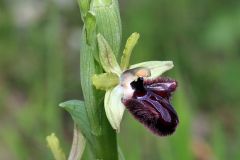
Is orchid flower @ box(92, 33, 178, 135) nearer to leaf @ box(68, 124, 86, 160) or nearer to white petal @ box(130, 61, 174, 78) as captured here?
white petal @ box(130, 61, 174, 78)

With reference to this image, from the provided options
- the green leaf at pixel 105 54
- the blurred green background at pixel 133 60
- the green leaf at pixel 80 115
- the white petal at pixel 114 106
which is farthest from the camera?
the blurred green background at pixel 133 60

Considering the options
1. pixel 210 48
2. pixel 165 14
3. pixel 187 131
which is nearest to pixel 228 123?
pixel 210 48

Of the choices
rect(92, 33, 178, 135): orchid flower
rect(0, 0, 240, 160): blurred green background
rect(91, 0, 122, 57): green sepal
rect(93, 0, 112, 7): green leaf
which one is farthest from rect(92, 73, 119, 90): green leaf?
rect(0, 0, 240, 160): blurred green background

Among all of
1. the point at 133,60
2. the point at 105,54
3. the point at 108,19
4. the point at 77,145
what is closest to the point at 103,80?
the point at 105,54

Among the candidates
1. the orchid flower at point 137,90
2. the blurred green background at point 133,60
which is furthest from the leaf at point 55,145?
the blurred green background at point 133,60

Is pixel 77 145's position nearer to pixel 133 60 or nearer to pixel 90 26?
pixel 90 26

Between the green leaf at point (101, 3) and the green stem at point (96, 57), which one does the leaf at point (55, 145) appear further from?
the green leaf at point (101, 3)
